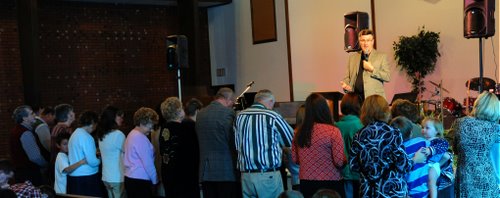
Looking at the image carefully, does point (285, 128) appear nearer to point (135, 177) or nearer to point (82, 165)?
point (135, 177)

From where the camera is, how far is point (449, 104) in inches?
352

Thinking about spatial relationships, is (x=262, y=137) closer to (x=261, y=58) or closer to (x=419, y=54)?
(x=419, y=54)

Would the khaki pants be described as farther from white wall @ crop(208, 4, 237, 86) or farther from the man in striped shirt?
white wall @ crop(208, 4, 237, 86)

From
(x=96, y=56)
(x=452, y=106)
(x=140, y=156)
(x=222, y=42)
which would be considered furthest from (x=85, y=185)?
(x=222, y=42)

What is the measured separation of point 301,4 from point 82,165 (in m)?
6.83

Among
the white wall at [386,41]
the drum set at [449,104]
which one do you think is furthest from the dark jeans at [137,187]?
the white wall at [386,41]

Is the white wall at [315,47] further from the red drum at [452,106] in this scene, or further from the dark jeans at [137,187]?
the dark jeans at [137,187]

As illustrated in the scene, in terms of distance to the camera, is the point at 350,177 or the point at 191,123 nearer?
the point at 350,177

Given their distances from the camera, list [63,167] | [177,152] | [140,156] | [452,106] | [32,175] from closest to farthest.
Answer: [177,152], [140,156], [63,167], [32,175], [452,106]

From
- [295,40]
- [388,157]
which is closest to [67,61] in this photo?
[295,40]

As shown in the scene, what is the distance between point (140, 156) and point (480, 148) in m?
2.81

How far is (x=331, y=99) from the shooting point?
8.19 meters

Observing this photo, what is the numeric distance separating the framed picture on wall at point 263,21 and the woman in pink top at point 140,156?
6501mm

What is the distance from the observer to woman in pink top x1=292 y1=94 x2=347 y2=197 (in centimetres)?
424
